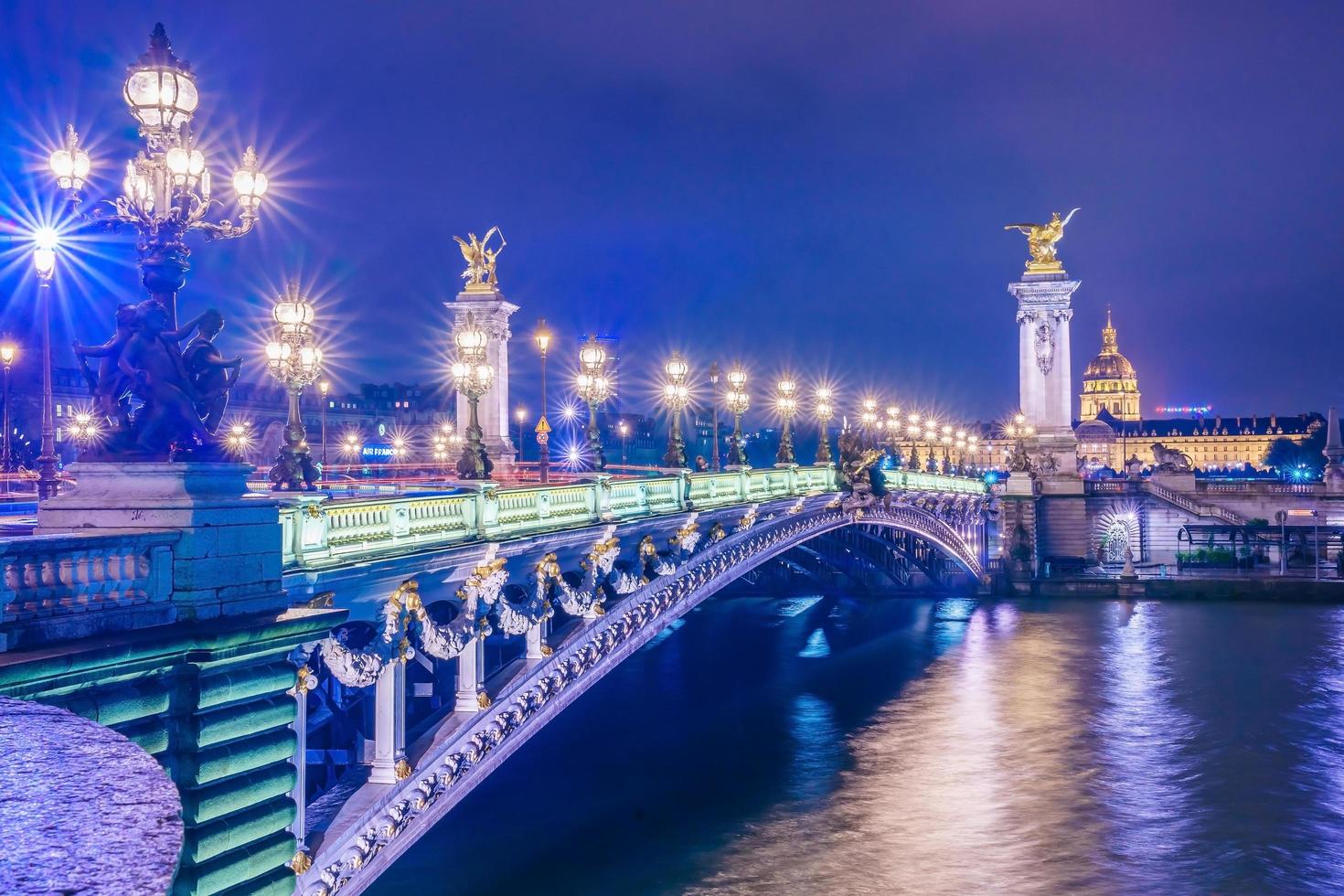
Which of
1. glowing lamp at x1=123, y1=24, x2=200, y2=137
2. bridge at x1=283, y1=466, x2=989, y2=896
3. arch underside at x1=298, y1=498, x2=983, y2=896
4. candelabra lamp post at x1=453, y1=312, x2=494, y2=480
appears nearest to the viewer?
glowing lamp at x1=123, y1=24, x2=200, y2=137

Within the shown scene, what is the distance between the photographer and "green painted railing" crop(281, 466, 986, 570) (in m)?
14.3

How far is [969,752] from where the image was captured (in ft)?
114

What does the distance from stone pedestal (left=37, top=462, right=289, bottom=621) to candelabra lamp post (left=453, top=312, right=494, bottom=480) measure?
856 cm

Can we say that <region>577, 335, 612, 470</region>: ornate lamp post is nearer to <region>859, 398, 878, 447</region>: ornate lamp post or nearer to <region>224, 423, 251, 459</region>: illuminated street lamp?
<region>224, 423, 251, 459</region>: illuminated street lamp

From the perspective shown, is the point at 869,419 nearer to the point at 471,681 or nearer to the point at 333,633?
the point at 471,681

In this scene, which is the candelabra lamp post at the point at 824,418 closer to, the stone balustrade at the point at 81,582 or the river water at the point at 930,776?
the river water at the point at 930,776

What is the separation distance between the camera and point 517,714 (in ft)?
68.4

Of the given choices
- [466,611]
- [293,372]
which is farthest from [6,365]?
[466,611]

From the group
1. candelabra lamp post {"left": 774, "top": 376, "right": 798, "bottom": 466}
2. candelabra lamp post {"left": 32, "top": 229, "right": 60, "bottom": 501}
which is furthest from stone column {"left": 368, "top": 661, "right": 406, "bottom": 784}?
candelabra lamp post {"left": 774, "top": 376, "right": 798, "bottom": 466}

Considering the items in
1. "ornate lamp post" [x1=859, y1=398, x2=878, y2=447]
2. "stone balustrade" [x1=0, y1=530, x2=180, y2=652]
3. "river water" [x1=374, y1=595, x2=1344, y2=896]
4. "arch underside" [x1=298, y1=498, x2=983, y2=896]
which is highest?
"ornate lamp post" [x1=859, y1=398, x2=878, y2=447]

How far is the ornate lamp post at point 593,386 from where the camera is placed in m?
27.7

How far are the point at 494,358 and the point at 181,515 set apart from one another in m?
42.2

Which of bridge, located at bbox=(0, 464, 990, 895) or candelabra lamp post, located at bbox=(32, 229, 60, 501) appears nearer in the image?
bridge, located at bbox=(0, 464, 990, 895)

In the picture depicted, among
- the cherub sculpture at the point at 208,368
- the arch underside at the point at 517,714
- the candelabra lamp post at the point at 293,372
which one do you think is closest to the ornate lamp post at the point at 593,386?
the arch underside at the point at 517,714
